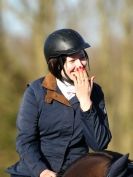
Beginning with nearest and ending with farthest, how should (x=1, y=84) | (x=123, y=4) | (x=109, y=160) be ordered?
(x=109, y=160), (x=1, y=84), (x=123, y=4)

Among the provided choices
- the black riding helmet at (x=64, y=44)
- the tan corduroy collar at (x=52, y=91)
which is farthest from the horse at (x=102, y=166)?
the black riding helmet at (x=64, y=44)

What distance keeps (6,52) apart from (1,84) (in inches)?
42.7

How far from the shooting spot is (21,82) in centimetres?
1820

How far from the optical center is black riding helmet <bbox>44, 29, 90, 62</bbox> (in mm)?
4500

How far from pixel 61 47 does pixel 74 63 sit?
0.15m

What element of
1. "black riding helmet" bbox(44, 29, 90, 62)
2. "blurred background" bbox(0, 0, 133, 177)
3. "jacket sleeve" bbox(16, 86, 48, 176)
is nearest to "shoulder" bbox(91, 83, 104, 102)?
"black riding helmet" bbox(44, 29, 90, 62)

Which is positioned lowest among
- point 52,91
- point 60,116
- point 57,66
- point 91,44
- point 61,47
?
point 91,44

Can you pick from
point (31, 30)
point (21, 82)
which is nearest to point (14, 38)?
point (31, 30)

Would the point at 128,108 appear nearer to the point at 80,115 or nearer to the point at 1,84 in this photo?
the point at 1,84

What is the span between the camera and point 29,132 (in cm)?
443

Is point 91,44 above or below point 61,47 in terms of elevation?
below

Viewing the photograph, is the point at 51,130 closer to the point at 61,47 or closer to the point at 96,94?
the point at 96,94

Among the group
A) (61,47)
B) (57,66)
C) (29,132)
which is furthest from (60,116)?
(61,47)

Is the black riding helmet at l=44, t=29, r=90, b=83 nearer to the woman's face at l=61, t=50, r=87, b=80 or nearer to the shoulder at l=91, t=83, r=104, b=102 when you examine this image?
the woman's face at l=61, t=50, r=87, b=80
